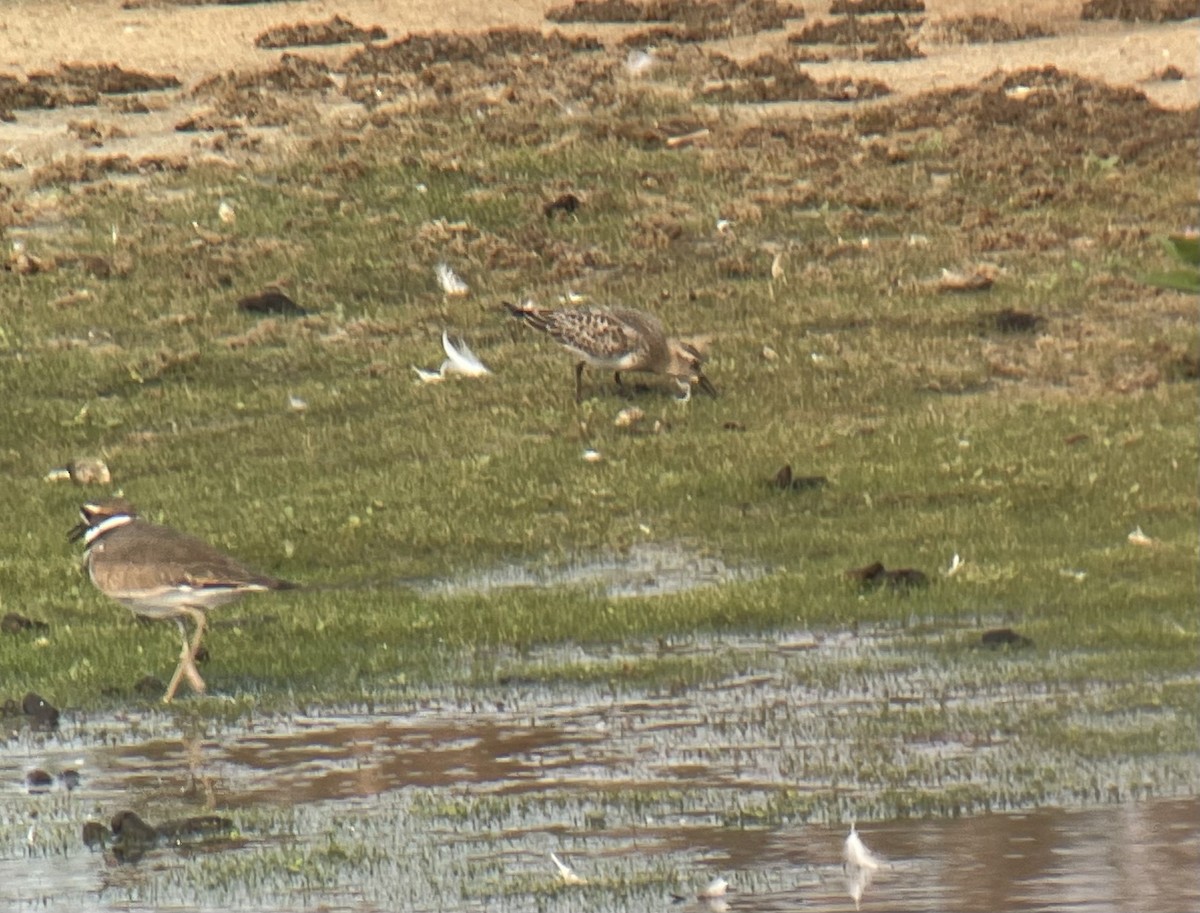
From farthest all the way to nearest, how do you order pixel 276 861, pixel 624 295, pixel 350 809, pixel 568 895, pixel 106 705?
pixel 624 295, pixel 106 705, pixel 350 809, pixel 276 861, pixel 568 895

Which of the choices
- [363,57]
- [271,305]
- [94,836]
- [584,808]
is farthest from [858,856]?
[363,57]

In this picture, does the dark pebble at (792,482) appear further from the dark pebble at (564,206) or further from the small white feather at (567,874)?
the dark pebble at (564,206)

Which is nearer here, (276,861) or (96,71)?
(276,861)

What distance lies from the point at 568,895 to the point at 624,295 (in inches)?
563

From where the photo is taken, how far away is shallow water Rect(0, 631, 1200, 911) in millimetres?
9133

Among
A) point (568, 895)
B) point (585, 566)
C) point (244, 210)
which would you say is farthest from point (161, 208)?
point (568, 895)

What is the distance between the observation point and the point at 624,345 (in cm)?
1908

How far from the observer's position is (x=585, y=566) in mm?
15258

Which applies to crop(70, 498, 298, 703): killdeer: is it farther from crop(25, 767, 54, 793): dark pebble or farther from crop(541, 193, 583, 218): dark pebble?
crop(541, 193, 583, 218): dark pebble

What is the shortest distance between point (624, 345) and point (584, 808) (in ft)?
29.7

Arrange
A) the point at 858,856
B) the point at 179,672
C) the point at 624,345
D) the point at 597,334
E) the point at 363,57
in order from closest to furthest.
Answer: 1. the point at 858,856
2. the point at 179,672
3. the point at 624,345
4. the point at 597,334
5. the point at 363,57

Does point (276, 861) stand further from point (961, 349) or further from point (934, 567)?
point (961, 349)

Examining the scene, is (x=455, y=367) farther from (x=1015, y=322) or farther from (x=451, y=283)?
(x=1015, y=322)

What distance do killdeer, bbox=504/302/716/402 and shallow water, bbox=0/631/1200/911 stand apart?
631cm
